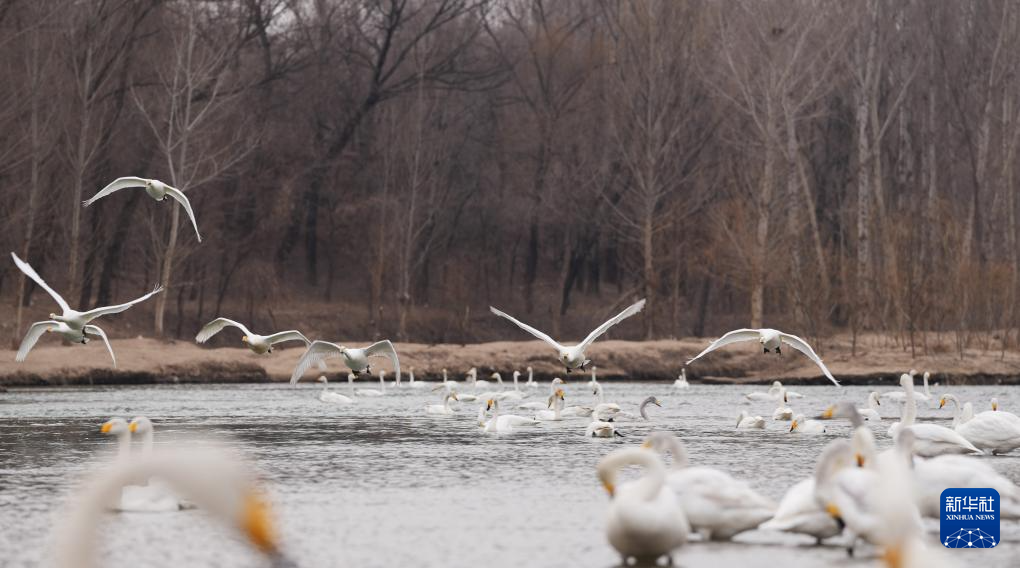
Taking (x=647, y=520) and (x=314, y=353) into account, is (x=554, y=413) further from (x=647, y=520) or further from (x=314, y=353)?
(x=647, y=520)

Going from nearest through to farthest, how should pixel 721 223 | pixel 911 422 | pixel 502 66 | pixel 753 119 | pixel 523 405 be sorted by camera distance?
1. pixel 911 422
2. pixel 523 405
3. pixel 721 223
4. pixel 753 119
5. pixel 502 66

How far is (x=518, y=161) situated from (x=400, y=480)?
43834 mm

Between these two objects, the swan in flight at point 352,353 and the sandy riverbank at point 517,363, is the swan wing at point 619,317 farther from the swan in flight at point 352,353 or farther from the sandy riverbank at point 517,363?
the sandy riverbank at point 517,363

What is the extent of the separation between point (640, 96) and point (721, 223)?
672cm

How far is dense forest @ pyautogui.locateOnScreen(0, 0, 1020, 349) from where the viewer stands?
132 ft

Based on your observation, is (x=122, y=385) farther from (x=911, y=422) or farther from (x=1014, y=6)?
(x=1014, y=6)

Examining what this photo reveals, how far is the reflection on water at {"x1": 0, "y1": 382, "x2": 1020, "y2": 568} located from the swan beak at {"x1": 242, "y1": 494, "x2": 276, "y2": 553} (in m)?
2.35

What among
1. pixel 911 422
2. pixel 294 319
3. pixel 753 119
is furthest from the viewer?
pixel 294 319

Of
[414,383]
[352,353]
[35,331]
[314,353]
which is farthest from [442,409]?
[414,383]

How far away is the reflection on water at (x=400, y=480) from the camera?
8.93 meters

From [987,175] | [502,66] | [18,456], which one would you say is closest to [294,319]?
[502,66]

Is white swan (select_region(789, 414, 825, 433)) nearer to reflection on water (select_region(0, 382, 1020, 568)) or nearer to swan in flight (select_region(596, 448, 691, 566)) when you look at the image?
reflection on water (select_region(0, 382, 1020, 568))

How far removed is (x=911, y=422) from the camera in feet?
49.2

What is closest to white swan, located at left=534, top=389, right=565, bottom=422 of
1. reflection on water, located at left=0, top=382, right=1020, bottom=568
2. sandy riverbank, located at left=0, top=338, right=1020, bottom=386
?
reflection on water, located at left=0, top=382, right=1020, bottom=568
